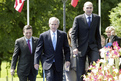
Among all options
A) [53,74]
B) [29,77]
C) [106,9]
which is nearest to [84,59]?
[53,74]

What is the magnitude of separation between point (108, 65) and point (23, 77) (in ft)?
19.4

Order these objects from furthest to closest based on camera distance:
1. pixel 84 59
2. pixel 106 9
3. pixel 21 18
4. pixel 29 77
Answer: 1. pixel 106 9
2. pixel 21 18
3. pixel 29 77
4. pixel 84 59

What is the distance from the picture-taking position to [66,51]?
28.4 ft

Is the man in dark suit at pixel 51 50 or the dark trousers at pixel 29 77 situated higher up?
the man in dark suit at pixel 51 50

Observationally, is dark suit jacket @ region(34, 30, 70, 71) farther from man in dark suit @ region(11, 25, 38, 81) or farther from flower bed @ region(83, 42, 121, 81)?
flower bed @ region(83, 42, 121, 81)

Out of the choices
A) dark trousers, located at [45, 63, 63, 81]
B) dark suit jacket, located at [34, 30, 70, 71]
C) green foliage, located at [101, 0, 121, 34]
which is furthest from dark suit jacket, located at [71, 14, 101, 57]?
green foliage, located at [101, 0, 121, 34]

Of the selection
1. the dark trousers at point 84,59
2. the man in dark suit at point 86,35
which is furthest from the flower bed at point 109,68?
the man in dark suit at point 86,35

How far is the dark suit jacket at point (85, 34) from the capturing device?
8.61m

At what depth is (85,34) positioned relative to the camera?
28.3 feet

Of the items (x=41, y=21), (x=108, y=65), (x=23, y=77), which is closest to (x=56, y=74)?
(x=23, y=77)

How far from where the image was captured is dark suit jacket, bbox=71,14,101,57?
28.2ft

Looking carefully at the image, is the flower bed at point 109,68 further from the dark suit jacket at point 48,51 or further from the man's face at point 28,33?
the man's face at point 28,33

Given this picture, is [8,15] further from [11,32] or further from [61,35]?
[61,35]

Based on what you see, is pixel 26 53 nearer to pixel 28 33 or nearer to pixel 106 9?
pixel 28 33
